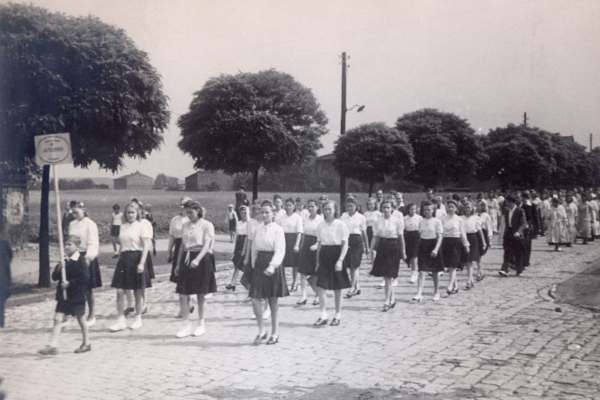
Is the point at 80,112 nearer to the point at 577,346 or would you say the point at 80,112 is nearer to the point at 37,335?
the point at 37,335

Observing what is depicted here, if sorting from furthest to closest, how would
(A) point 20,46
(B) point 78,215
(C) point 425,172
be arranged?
(C) point 425,172 → (A) point 20,46 → (B) point 78,215

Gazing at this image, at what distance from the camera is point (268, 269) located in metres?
6.76

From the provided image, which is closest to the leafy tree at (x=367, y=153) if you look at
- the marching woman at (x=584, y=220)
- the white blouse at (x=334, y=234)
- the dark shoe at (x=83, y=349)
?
the marching woman at (x=584, y=220)

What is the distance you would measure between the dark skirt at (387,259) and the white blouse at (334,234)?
1.33 metres

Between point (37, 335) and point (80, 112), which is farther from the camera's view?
point (80, 112)

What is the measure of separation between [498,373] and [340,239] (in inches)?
126

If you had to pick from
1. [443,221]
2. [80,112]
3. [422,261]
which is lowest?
[422,261]

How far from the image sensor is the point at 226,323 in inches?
323

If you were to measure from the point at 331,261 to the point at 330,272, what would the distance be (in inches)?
6.8

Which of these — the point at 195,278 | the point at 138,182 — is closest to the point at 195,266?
the point at 195,278

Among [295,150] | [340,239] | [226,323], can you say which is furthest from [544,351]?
[295,150]

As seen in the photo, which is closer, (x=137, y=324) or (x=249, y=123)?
(x=137, y=324)

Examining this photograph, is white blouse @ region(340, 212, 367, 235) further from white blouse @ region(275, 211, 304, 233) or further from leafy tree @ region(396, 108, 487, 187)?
leafy tree @ region(396, 108, 487, 187)

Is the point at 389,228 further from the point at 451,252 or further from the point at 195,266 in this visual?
the point at 195,266
